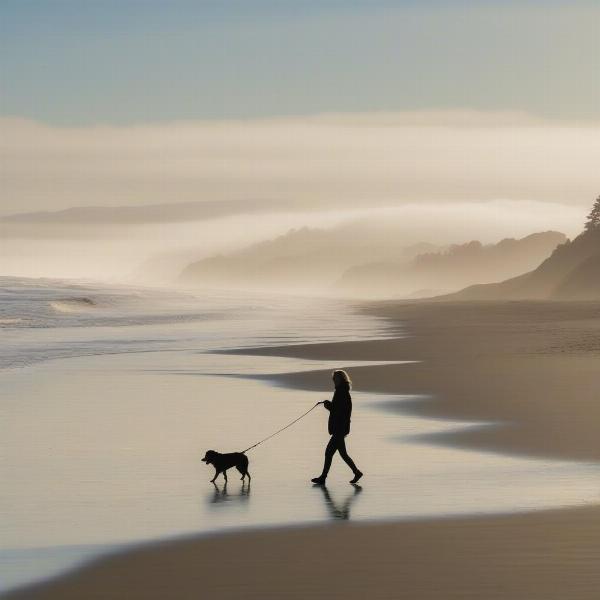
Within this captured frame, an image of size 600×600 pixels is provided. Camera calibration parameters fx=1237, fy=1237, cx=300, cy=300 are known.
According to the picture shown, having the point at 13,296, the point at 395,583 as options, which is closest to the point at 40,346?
the point at 395,583

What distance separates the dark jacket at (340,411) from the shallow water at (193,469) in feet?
2.44

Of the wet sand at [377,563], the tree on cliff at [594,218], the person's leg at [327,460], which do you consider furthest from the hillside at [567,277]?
the wet sand at [377,563]

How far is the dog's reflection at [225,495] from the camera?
15938mm

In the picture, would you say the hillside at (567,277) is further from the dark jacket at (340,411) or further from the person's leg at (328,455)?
the person's leg at (328,455)

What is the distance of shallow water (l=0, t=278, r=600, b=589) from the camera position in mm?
14336

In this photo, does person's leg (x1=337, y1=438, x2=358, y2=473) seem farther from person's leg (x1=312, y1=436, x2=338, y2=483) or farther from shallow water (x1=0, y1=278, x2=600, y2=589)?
shallow water (x1=0, y1=278, x2=600, y2=589)

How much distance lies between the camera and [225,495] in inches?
642

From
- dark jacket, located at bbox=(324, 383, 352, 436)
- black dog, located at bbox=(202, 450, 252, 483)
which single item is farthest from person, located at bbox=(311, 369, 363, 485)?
black dog, located at bbox=(202, 450, 252, 483)

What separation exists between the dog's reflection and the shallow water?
3cm

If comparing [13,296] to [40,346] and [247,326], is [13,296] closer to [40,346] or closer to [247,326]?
[247,326]

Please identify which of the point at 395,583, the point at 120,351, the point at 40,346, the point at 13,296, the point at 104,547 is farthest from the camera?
the point at 13,296

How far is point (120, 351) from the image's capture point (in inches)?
1925

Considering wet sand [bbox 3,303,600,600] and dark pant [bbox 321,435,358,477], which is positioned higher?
dark pant [bbox 321,435,358,477]

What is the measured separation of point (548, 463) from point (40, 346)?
36.7 m
